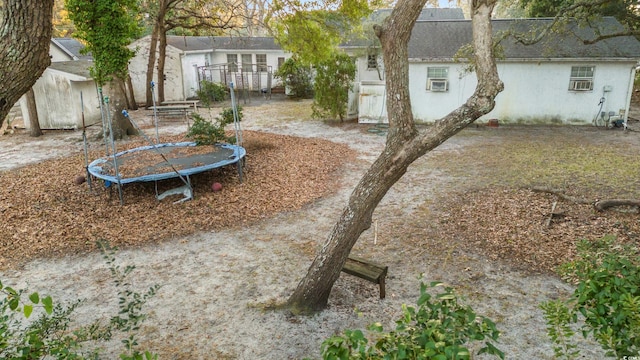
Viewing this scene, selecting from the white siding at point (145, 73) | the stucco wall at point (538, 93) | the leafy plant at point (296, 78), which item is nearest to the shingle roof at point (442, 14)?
the leafy plant at point (296, 78)

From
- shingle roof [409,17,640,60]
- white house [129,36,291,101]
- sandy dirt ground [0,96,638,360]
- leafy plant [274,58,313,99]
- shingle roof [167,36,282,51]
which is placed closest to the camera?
sandy dirt ground [0,96,638,360]

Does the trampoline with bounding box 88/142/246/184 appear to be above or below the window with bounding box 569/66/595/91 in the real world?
below

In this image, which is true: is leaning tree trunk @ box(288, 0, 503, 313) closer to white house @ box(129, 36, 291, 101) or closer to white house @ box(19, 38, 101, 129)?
white house @ box(19, 38, 101, 129)

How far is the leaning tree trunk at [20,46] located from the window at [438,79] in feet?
53.5

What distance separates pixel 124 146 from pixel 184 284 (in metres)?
10.1

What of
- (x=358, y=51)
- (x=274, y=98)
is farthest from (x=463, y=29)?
→ (x=274, y=98)

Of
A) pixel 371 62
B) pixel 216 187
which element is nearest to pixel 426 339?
pixel 216 187

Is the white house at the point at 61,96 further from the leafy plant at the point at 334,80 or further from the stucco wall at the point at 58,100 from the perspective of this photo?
the leafy plant at the point at 334,80

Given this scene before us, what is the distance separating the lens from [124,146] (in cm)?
1495

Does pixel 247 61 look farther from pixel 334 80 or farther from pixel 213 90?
pixel 334 80

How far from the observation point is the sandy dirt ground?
5.04 meters

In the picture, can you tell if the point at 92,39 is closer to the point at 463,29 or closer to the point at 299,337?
the point at 299,337

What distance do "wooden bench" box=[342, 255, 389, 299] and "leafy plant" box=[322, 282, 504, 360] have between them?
10.5 feet

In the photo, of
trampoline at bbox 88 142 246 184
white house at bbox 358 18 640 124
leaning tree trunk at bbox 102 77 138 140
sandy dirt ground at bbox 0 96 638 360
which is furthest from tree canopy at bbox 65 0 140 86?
white house at bbox 358 18 640 124
